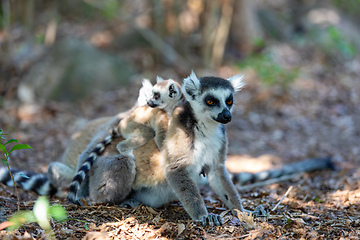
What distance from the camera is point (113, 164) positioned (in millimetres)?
4465

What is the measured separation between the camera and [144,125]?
184 inches

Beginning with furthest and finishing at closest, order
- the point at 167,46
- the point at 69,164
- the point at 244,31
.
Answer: the point at 244,31, the point at 167,46, the point at 69,164

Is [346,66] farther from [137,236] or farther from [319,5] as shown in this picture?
[137,236]

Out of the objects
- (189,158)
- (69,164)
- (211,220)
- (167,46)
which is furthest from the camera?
(167,46)

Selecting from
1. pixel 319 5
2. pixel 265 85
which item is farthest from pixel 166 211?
pixel 319 5

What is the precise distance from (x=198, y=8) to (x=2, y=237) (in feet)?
37.6

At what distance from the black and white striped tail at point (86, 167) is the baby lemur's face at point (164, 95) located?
0.69 m

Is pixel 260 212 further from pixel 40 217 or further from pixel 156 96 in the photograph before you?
pixel 40 217

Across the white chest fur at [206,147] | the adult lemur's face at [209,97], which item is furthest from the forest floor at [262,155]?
the adult lemur's face at [209,97]

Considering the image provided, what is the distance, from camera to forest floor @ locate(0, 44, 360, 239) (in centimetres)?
373

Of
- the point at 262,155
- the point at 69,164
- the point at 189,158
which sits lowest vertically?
the point at 189,158

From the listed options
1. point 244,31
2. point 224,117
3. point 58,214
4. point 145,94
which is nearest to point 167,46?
point 244,31

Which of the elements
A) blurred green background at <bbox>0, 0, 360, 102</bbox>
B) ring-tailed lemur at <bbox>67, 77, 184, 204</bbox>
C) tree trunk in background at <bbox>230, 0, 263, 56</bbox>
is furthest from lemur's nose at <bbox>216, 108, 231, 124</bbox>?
tree trunk in background at <bbox>230, 0, 263, 56</bbox>

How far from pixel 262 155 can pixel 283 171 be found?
5.52 feet
